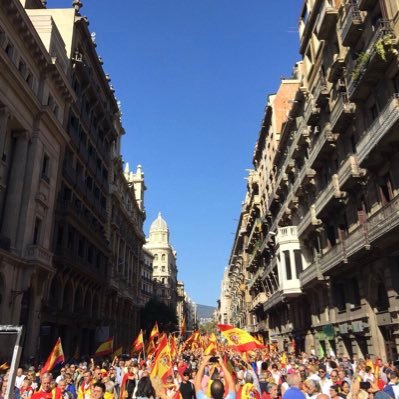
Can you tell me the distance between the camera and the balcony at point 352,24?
69.5ft

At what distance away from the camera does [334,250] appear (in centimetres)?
2444

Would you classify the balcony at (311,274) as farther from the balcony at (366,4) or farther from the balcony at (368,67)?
the balcony at (366,4)

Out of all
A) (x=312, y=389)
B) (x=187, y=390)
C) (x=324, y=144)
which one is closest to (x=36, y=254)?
(x=324, y=144)

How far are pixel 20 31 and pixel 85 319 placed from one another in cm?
2329

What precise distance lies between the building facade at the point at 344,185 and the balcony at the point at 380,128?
4 cm

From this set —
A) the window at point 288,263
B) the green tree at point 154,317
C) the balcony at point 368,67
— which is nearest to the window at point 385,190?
the balcony at point 368,67

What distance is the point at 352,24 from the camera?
69.5ft

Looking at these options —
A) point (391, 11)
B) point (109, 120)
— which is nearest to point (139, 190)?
point (109, 120)

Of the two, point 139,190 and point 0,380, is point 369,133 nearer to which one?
point 0,380

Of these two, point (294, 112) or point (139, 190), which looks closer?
point (294, 112)

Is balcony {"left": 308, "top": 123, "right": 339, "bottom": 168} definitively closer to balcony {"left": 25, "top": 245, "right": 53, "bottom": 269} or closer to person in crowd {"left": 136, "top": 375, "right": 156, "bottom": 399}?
balcony {"left": 25, "top": 245, "right": 53, "bottom": 269}

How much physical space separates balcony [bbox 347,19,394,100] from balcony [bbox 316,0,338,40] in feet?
15.2

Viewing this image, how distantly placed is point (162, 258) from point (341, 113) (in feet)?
360

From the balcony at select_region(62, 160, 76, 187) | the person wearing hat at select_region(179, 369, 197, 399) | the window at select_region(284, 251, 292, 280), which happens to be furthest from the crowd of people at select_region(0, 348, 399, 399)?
the balcony at select_region(62, 160, 76, 187)
